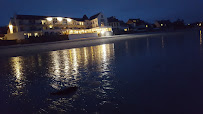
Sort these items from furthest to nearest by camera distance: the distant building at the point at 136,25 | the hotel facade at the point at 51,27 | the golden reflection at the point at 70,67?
the distant building at the point at 136,25 < the hotel facade at the point at 51,27 < the golden reflection at the point at 70,67

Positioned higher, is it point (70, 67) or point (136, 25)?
point (136, 25)

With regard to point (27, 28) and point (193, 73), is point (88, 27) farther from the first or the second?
point (193, 73)

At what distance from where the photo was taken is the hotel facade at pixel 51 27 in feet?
139

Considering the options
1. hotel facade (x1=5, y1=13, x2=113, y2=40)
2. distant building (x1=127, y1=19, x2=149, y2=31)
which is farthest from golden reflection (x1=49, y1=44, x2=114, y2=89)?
distant building (x1=127, y1=19, x2=149, y2=31)

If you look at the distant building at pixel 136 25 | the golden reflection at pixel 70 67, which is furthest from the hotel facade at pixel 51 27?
the golden reflection at pixel 70 67

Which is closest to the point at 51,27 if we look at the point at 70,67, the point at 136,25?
the point at 70,67

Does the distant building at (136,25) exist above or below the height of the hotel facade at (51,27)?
above

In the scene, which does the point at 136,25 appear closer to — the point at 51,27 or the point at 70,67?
the point at 51,27

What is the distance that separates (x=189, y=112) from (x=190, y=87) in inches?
55.6

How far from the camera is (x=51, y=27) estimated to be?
160 ft

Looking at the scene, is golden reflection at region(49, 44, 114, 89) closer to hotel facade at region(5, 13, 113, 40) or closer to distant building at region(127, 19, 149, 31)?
hotel facade at region(5, 13, 113, 40)

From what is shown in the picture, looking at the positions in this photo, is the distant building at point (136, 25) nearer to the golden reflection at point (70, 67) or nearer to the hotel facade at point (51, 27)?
the hotel facade at point (51, 27)

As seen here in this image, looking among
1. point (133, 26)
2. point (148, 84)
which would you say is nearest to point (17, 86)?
point (148, 84)

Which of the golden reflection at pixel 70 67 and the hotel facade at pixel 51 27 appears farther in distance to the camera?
the hotel facade at pixel 51 27
